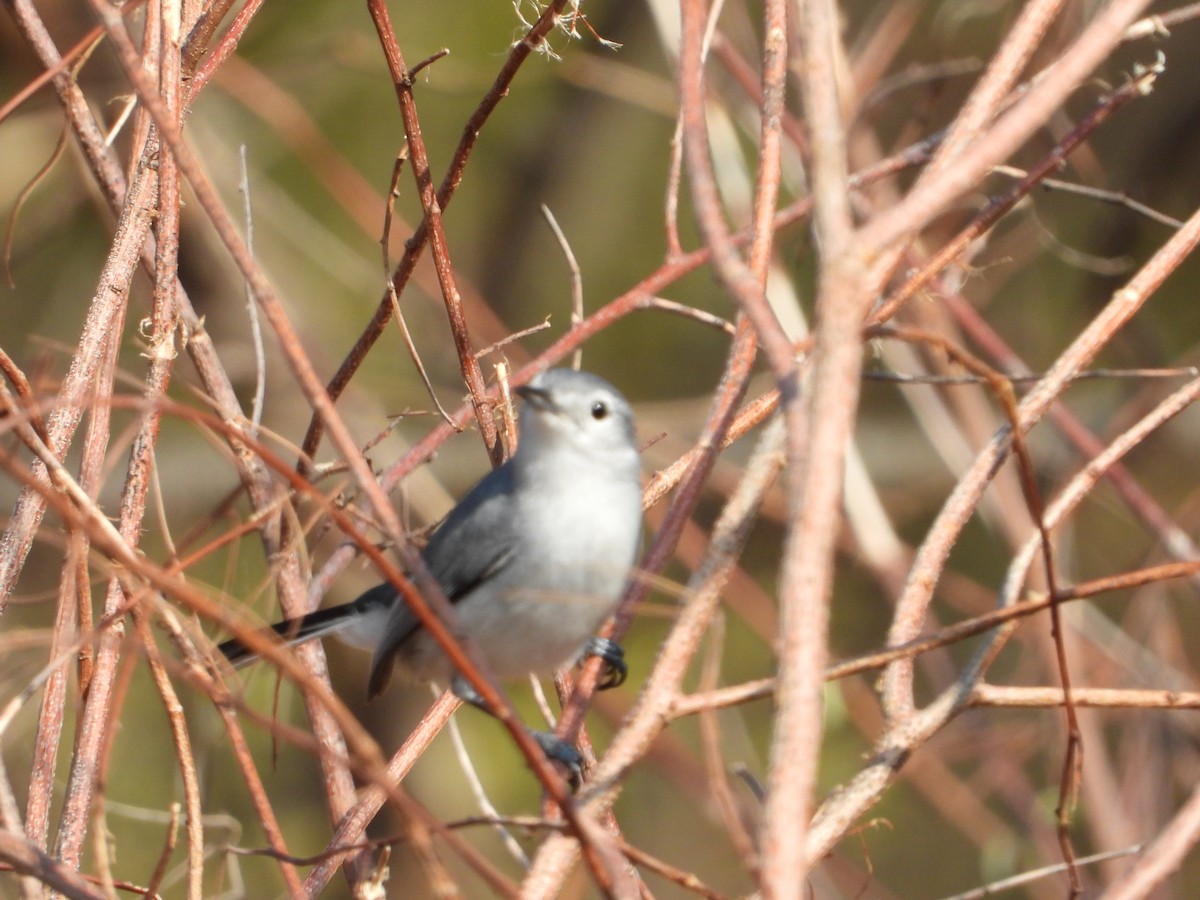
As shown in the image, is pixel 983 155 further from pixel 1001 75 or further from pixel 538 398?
pixel 538 398

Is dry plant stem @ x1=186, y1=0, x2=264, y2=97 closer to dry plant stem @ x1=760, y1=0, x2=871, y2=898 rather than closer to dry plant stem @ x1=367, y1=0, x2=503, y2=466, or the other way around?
dry plant stem @ x1=367, y1=0, x2=503, y2=466

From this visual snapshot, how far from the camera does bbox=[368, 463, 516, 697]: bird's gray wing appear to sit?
255 centimetres

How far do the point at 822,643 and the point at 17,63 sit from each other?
24.0 feet

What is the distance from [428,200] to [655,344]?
5.88 metres

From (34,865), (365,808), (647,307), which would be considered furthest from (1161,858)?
(647,307)

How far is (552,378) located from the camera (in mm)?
2492

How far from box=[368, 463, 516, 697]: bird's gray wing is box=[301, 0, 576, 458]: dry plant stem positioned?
13.7 inches

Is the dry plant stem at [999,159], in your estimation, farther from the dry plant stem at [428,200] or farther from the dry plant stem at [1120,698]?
the dry plant stem at [428,200]

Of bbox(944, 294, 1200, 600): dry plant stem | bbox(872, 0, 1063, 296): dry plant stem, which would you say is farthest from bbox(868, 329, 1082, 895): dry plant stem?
bbox(944, 294, 1200, 600): dry plant stem

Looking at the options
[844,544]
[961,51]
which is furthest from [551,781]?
[961,51]

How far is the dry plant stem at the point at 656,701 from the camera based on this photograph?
4.26 feet

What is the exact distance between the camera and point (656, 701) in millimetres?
1323

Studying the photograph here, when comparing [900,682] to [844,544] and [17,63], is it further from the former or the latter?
[17,63]

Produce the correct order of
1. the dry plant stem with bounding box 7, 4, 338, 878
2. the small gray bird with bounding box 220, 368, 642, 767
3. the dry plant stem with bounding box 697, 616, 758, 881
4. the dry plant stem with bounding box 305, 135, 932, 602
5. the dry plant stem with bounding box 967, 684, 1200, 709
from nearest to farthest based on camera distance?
the dry plant stem with bounding box 697, 616, 758, 881, the dry plant stem with bounding box 967, 684, 1200, 709, the dry plant stem with bounding box 7, 4, 338, 878, the dry plant stem with bounding box 305, 135, 932, 602, the small gray bird with bounding box 220, 368, 642, 767
